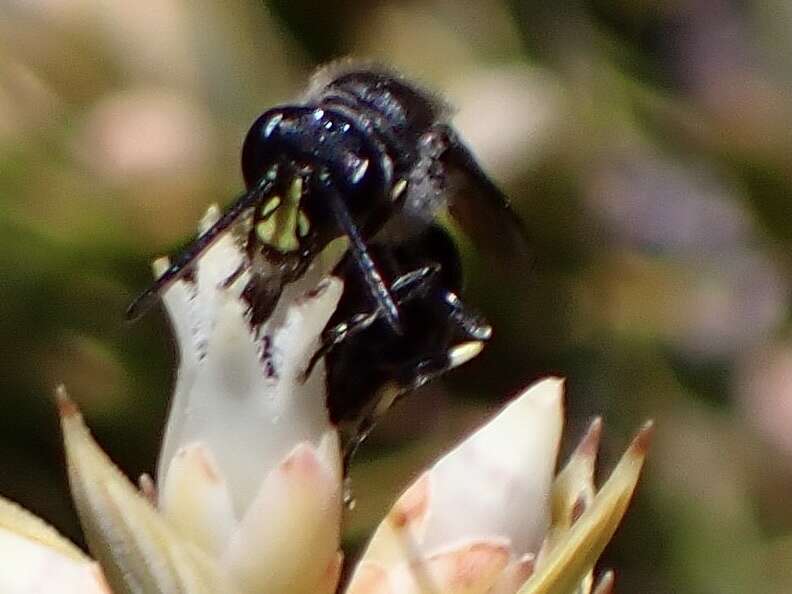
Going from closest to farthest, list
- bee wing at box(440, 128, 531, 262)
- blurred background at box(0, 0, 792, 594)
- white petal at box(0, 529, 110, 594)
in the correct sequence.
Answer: white petal at box(0, 529, 110, 594) < bee wing at box(440, 128, 531, 262) < blurred background at box(0, 0, 792, 594)

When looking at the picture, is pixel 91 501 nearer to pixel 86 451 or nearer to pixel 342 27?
pixel 86 451

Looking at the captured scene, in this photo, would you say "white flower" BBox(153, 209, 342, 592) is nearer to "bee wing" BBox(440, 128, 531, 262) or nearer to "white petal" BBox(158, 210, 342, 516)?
"white petal" BBox(158, 210, 342, 516)

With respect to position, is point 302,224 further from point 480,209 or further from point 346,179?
point 480,209

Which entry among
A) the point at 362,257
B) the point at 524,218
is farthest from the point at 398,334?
the point at 524,218

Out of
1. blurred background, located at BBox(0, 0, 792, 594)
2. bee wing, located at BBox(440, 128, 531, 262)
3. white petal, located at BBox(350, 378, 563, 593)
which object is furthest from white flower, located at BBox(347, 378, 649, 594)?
blurred background, located at BBox(0, 0, 792, 594)

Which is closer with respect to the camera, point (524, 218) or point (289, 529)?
point (289, 529)

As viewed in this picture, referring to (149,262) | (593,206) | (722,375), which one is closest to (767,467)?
(722,375)
